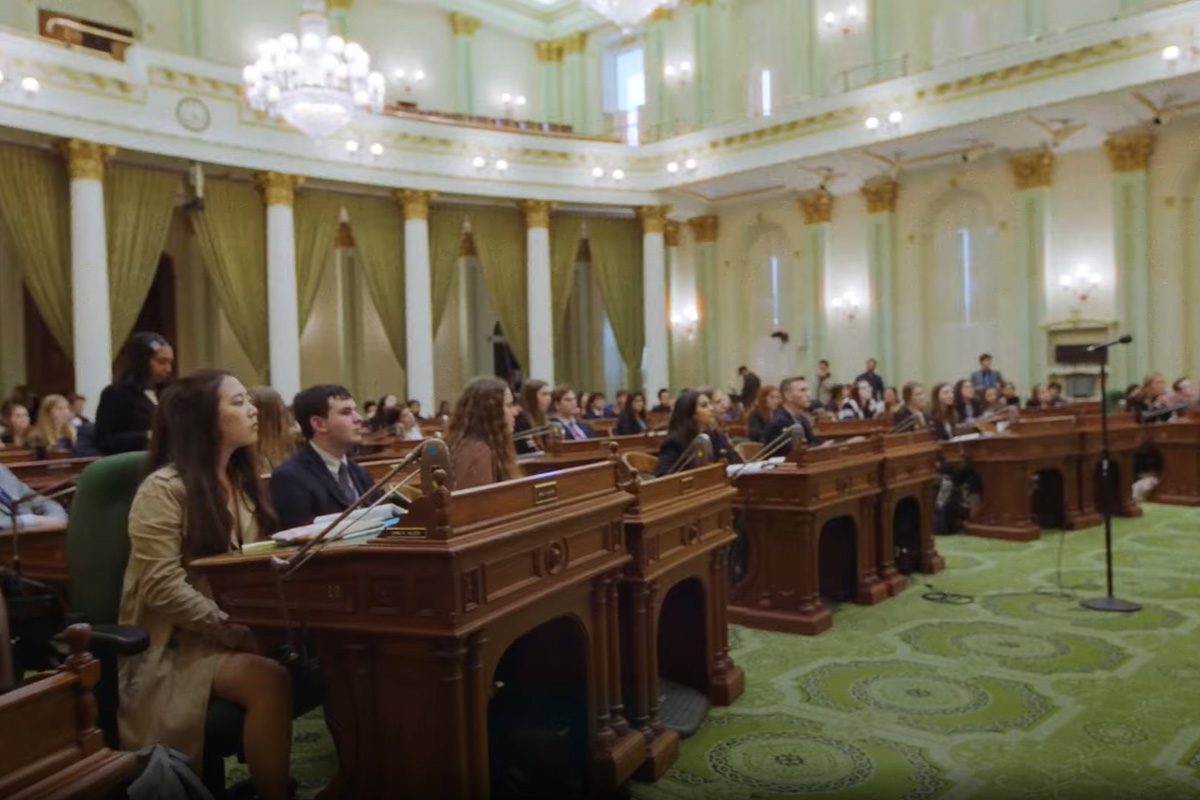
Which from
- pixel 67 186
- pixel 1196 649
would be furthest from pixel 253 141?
pixel 1196 649

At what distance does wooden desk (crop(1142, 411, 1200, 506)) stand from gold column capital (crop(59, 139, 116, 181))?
39.5ft

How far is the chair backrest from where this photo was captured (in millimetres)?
2553

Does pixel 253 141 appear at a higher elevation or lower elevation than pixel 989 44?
lower

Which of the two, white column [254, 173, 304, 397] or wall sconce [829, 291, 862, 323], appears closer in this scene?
white column [254, 173, 304, 397]

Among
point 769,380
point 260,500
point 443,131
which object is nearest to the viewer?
point 260,500

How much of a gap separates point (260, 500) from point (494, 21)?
56.2 ft

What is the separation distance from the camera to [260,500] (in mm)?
2820

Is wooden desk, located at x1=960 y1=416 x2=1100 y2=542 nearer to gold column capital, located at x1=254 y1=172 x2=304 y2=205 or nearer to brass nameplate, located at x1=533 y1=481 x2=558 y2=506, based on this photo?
brass nameplate, located at x1=533 y1=481 x2=558 y2=506

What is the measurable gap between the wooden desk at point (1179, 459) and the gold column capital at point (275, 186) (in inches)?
434

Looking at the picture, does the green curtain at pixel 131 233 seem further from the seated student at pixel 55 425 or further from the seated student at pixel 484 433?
the seated student at pixel 484 433

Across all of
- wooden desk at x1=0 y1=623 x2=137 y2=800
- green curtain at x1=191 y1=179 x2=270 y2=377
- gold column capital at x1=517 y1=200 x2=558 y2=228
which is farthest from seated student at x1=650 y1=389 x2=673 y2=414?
wooden desk at x1=0 y1=623 x2=137 y2=800

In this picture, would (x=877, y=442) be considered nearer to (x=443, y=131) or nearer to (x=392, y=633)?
(x=392, y=633)

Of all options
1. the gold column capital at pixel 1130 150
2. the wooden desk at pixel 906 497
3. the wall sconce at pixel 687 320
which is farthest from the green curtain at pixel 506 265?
the wooden desk at pixel 906 497

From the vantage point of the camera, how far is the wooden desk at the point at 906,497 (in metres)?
5.74
